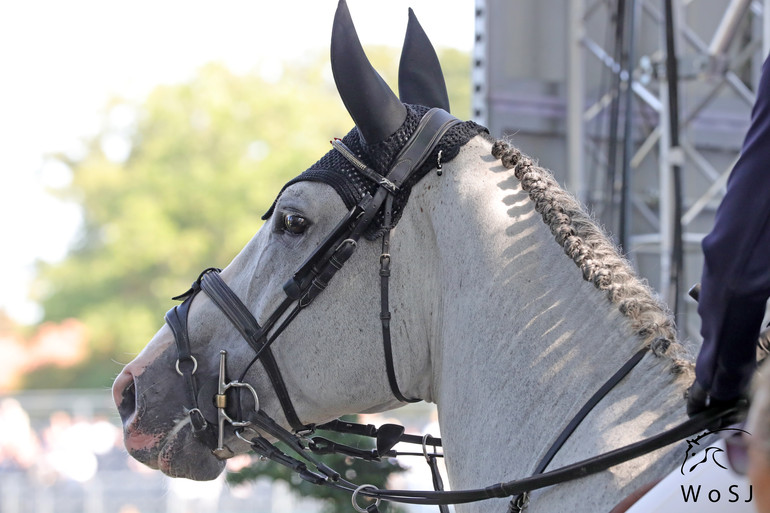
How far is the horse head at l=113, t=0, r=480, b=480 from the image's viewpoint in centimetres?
191

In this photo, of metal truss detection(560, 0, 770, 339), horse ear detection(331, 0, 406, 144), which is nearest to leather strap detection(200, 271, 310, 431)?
horse ear detection(331, 0, 406, 144)

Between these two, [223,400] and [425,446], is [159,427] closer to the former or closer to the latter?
[223,400]

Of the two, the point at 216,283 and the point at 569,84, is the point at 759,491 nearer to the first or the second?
the point at 216,283

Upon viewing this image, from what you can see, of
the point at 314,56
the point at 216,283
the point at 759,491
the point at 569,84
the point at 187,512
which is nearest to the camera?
the point at 759,491

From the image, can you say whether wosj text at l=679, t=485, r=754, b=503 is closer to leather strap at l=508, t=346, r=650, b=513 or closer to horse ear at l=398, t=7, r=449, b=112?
leather strap at l=508, t=346, r=650, b=513

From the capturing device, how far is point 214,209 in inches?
805

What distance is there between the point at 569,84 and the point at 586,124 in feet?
1.01

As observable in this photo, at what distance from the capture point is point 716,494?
1.24 meters

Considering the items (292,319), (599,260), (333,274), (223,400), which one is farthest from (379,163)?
(223,400)

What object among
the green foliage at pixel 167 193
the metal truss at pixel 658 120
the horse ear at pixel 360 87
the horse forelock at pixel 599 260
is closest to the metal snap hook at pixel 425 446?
the horse forelock at pixel 599 260

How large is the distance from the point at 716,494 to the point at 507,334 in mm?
590

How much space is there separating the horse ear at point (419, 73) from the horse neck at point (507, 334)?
399 millimetres

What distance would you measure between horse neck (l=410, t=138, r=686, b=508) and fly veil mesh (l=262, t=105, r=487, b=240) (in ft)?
0.11

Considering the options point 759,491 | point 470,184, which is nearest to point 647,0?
point 470,184
